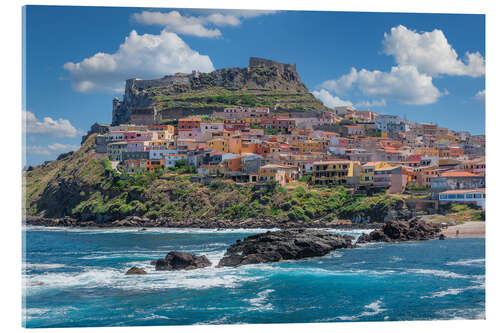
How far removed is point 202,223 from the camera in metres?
27.6

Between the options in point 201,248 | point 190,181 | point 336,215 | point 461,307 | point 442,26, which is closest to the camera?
point 461,307

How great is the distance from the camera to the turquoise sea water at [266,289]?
913 cm

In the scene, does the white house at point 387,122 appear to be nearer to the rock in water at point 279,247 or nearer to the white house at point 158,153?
Answer: the white house at point 158,153

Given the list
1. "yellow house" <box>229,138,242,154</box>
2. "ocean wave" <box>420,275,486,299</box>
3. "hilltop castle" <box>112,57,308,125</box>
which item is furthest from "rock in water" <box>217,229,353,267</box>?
"hilltop castle" <box>112,57,308,125</box>

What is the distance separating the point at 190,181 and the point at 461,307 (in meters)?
23.2

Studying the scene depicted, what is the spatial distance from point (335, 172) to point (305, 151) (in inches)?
289

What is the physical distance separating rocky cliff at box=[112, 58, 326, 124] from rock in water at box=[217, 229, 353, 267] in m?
34.8

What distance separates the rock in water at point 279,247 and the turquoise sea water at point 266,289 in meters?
0.55

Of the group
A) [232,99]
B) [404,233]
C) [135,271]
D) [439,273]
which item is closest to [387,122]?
[232,99]

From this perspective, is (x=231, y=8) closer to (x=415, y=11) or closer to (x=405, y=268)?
(x=415, y=11)

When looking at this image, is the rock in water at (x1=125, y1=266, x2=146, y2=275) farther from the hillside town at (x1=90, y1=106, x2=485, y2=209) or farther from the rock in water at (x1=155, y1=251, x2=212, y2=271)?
the hillside town at (x1=90, y1=106, x2=485, y2=209)

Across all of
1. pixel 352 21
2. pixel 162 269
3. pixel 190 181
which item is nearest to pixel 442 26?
pixel 352 21

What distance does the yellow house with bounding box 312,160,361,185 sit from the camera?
29.4 metres

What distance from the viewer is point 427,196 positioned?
23.5m
